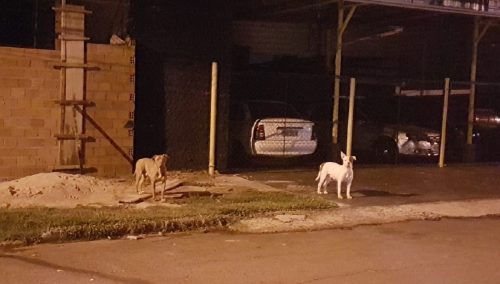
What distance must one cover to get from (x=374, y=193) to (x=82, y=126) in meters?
5.53

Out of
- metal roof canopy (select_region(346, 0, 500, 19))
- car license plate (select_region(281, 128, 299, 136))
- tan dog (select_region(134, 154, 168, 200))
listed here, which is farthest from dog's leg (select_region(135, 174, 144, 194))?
metal roof canopy (select_region(346, 0, 500, 19))

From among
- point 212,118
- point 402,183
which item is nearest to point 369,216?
point 402,183

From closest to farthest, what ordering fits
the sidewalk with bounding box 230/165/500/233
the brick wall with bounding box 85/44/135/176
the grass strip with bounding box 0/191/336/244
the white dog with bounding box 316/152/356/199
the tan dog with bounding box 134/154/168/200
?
1. the grass strip with bounding box 0/191/336/244
2. the sidewalk with bounding box 230/165/500/233
3. the tan dog with bounding box 134/154/168/200
4. the white dog with bounding box 316/152/356/199
5. the brick wall with bounding box 85/44/135/176

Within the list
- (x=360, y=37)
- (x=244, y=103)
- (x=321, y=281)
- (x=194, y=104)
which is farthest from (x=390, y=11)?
(x=321, y=281)

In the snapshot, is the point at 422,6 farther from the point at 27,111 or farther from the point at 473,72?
the point at 27,111

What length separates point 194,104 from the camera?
13.7 m

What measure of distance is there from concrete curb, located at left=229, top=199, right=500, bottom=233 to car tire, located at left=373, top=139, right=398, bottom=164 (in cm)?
505

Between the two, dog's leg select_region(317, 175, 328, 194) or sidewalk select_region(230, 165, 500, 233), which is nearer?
sidewalk select_region(230, 165, 500, 233)

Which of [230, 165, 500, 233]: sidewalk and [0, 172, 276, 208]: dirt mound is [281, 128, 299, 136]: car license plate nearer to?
[230, 165, 500, 233]: sidewalk

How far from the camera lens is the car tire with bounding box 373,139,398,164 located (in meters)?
17.1

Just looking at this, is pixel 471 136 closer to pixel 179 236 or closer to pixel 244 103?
pixel 244 103

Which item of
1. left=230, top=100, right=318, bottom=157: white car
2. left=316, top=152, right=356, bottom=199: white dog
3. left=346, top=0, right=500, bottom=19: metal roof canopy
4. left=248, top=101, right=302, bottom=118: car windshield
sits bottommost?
left=316, top=152, right=356, bottom=199: white dog

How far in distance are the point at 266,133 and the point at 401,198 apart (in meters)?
3.83

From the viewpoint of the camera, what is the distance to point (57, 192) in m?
10.1
